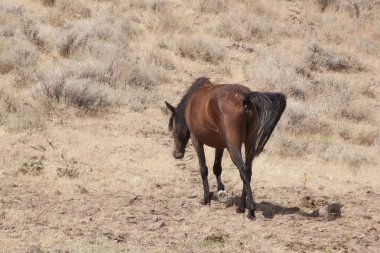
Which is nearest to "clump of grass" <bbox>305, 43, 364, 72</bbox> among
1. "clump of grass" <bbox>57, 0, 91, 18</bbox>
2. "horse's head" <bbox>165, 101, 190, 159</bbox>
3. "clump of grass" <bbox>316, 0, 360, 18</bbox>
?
"clump of grass" <bbox>316, 0, 360, 18</bbox>

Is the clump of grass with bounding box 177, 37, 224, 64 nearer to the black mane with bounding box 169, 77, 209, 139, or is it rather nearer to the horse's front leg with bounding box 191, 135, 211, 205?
the black mane with bounding box 169, 77, 209, 139

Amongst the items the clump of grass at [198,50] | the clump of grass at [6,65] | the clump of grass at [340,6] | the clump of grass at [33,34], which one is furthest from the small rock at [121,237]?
the clump of grass at [340,6]

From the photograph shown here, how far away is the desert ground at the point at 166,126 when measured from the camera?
735 centimetres

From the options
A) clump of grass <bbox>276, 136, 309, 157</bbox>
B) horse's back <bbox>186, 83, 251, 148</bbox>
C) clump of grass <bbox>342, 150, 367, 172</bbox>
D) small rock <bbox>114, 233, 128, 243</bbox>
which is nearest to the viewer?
small rock <bbox>114, 233, 128, 243</bbox>

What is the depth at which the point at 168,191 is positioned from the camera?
903 cm

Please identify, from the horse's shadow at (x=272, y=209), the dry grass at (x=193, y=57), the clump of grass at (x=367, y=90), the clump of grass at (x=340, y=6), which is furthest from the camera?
the clump of grass at (x=340, y=6)

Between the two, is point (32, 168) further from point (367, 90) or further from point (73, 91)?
point (367, 90)

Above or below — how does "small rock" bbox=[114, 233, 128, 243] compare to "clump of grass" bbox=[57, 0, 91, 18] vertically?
above

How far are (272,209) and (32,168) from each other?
3.48m

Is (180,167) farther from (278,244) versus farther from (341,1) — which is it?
(341,1)

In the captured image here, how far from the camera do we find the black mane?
8703 millimetres

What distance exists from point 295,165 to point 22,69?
19.7 ft

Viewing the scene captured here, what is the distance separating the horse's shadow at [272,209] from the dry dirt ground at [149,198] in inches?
0.7

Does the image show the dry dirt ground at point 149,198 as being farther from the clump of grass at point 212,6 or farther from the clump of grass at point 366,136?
the clump of grass at point 212,6
